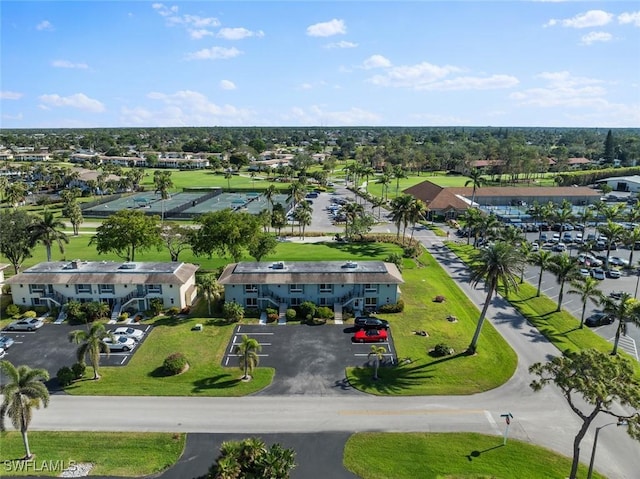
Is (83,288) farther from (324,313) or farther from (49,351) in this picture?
(324,313)

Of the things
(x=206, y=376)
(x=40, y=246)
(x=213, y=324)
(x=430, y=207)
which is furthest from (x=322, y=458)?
(x=430, y=207)

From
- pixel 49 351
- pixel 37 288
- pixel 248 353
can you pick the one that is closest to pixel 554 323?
pixel 248 353

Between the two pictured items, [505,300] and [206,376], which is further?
[505,300]

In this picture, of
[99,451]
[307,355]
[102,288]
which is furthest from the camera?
[102,288]

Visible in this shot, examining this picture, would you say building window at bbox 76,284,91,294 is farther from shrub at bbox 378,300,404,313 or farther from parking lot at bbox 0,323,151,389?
shrub at bbox 378,300,404,313

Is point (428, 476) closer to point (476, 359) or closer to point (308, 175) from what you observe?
point (476, 359)

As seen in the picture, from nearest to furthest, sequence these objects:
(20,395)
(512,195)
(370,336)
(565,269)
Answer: (20,395) → (370,336) → (565,269) → (512,195)
